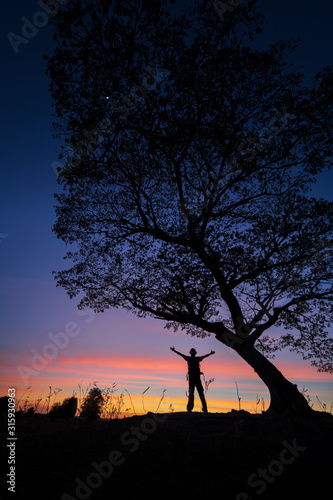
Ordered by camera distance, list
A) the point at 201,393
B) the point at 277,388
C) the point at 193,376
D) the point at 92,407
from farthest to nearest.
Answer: the point at 92,407, the point at 193,376, the point at 201,393, the point at 277,388

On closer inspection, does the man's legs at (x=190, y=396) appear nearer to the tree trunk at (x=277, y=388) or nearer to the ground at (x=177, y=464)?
the tree trunk at (x=277, y=388)

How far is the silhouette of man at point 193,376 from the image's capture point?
14182mm

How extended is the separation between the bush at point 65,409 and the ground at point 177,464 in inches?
419

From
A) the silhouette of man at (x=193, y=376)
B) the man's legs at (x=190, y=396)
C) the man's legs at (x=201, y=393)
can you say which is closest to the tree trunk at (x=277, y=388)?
the silhouette of man at (x=193, y=376)

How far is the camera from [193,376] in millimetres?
14664

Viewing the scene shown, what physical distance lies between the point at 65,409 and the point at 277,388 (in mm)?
12663

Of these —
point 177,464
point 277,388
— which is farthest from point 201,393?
point 177,464

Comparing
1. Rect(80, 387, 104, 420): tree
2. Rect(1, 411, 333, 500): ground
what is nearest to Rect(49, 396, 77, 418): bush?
Rect(80, 387, 104, 420): tree

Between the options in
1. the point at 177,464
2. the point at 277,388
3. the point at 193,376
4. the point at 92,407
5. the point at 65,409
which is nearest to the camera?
the point at 177,464

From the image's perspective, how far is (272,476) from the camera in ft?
19.0

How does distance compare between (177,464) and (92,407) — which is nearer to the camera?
(177,464)

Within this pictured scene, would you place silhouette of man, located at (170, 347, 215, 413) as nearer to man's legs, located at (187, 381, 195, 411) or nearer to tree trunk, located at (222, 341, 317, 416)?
man's legs, located at (187, 381, 195, 411)

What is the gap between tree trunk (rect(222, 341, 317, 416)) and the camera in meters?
12.5

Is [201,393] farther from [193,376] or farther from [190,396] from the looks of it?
[193,376]
